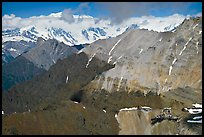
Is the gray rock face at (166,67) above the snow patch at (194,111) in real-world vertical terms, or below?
above

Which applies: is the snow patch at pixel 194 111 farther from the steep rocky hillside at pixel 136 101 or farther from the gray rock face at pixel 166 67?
the gray rock face at pixel 166 67

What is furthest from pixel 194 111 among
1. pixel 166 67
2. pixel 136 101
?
pixel 166 67

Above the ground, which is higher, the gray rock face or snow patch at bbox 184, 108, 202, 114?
the gray rock face

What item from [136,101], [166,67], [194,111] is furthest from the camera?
[166,67]

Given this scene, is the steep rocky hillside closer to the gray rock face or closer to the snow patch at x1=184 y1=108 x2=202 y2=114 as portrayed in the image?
the gray rock face

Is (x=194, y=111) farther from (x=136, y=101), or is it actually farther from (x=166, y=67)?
(x=166, y=67)

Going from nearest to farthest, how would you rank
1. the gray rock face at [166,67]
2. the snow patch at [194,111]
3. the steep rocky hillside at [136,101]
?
the steep rocky hillside at [136,101], the snow patch at [194,111], the gray rock face at [166,67]

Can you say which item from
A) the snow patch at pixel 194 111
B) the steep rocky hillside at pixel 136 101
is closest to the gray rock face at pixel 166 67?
the steep rocky hillside at pixel 136 101

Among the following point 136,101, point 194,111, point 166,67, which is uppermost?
point 166,67

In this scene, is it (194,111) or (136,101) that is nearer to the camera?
(194,111)

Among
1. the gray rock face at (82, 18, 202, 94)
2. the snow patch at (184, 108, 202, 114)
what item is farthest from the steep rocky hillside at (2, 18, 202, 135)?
the snow patch at (184, 108, 202, 114)

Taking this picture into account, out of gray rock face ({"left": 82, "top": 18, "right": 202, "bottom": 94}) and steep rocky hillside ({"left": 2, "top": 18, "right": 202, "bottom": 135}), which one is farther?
gray rock face ({"left": 82, "top": 18, "right": 202, "bottom": 94})

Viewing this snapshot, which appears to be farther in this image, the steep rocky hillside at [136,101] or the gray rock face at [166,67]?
the gray rock face at [166,67]

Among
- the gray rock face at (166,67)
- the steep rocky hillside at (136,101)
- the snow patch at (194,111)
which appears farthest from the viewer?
the gray rock face at (166,67)
